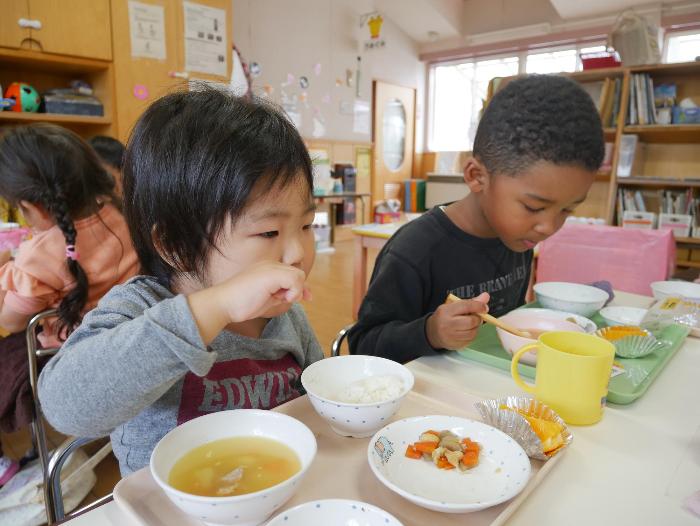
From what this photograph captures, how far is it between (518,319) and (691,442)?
393 mm

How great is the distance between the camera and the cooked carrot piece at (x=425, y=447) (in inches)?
21.1

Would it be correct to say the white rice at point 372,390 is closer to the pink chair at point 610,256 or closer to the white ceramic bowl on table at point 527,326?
the white ceramic bowl on table at point 527,326

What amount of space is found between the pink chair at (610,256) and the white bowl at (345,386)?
1729 mm

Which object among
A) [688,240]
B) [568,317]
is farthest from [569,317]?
[688,240]

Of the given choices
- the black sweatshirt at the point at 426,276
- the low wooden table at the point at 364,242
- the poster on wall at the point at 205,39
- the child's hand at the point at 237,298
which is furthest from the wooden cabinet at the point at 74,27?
the child's hand at the point at 237,298

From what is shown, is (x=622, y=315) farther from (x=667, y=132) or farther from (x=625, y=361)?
(x=667, y=132)

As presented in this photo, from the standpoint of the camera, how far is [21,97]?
2627mm

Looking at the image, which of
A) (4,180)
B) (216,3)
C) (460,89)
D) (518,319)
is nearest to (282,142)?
(518,319)

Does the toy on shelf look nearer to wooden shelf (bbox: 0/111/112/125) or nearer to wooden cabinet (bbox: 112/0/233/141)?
wooden shelf (bbox: 0/111/112/125)

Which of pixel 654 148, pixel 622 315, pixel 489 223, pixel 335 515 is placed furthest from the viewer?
pixel 654 148

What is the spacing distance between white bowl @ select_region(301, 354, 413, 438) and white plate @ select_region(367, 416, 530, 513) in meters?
0.03

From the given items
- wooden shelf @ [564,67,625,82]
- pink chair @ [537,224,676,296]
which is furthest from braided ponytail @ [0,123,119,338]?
wooden shelf @ [564,67,625,82]

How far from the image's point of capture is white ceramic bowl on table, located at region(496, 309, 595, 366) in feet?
2.65

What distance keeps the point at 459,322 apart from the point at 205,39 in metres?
3.22
